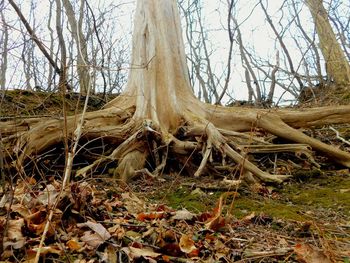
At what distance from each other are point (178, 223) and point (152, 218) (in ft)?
0.54

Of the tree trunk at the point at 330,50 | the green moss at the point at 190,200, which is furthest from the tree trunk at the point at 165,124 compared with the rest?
the tree trunk at the point at 330,50

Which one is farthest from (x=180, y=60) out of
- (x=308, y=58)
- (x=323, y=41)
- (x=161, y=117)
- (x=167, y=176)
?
(x=308, y=58)

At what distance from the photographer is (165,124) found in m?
5.19

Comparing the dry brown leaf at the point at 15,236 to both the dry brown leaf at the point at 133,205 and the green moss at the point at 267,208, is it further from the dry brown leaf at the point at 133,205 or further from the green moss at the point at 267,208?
the green moss at the point at 267,208

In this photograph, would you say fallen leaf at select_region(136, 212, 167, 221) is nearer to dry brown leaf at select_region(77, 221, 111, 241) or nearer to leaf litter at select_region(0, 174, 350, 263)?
leaf litter at select_region(0, 174, 350, 263)

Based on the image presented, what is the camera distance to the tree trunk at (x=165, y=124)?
4.51 m

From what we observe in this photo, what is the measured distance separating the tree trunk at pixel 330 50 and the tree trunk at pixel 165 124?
16.3 ft

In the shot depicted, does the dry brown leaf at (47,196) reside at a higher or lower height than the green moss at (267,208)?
higher

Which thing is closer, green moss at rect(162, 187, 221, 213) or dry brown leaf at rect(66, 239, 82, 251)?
dry brown leaf at rect(66, 239, 82, 251)

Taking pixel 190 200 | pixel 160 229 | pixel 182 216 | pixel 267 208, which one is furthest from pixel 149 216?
pixel 267 208

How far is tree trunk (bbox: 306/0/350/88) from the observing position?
33.0 feet

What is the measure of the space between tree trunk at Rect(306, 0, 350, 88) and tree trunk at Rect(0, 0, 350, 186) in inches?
195

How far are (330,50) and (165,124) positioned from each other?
6.24 meters

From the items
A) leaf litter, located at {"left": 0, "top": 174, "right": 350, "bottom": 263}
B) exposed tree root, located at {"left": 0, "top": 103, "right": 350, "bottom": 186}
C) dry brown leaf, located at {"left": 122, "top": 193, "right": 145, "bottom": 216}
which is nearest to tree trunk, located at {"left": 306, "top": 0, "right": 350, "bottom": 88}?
exposed tree root, located at {"left": 0, "top": 103, "right": 350, "bottom": 186}
